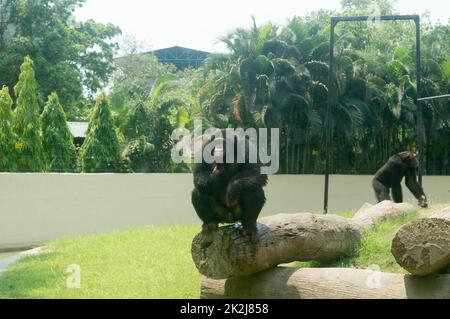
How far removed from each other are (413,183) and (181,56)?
71.8ft

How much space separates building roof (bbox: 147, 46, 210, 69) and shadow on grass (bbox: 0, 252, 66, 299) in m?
19.7

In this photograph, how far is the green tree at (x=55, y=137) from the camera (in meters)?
15.6

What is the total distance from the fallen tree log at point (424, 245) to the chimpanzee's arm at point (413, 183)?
5244mm

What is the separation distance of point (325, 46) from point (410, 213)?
804 cm

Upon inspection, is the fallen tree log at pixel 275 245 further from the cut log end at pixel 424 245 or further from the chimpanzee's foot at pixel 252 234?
the cut log end at pixel 424 245

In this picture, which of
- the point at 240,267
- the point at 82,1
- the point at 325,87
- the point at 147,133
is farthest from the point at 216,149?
the point at 82,1

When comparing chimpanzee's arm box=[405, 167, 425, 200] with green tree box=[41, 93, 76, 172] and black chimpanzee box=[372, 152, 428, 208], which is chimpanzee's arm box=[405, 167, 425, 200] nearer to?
black chimpanzee box=[372, 152, 428, 208]

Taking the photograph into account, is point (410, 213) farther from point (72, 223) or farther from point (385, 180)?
point (72, 223)

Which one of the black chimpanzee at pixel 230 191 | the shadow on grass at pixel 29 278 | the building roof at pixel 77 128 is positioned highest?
the building roof at pixel 77 128

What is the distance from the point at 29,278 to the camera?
27.2 ft

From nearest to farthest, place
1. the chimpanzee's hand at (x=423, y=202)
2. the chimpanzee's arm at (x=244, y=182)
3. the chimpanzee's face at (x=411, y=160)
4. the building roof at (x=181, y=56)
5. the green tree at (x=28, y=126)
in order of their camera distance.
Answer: the chimpanzee's arm at (x=244, y=182)
the chimpanzee's hand at (x=423, y=202)
the chimpanzee's face at (x=411, y=160)
the green tree at (x=28, y=126)
the building roof at (x=181, y=56)

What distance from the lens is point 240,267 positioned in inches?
229

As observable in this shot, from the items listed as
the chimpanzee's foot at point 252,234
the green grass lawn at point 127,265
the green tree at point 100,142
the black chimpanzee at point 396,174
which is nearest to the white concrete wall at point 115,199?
the green tree at point 100,142

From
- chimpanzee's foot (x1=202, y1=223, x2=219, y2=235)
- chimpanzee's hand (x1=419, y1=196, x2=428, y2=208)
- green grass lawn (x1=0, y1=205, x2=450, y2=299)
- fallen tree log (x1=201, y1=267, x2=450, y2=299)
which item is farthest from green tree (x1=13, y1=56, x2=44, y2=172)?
chimpanzee's foot (x1=202, y1=223, x2=219, y2=235)
